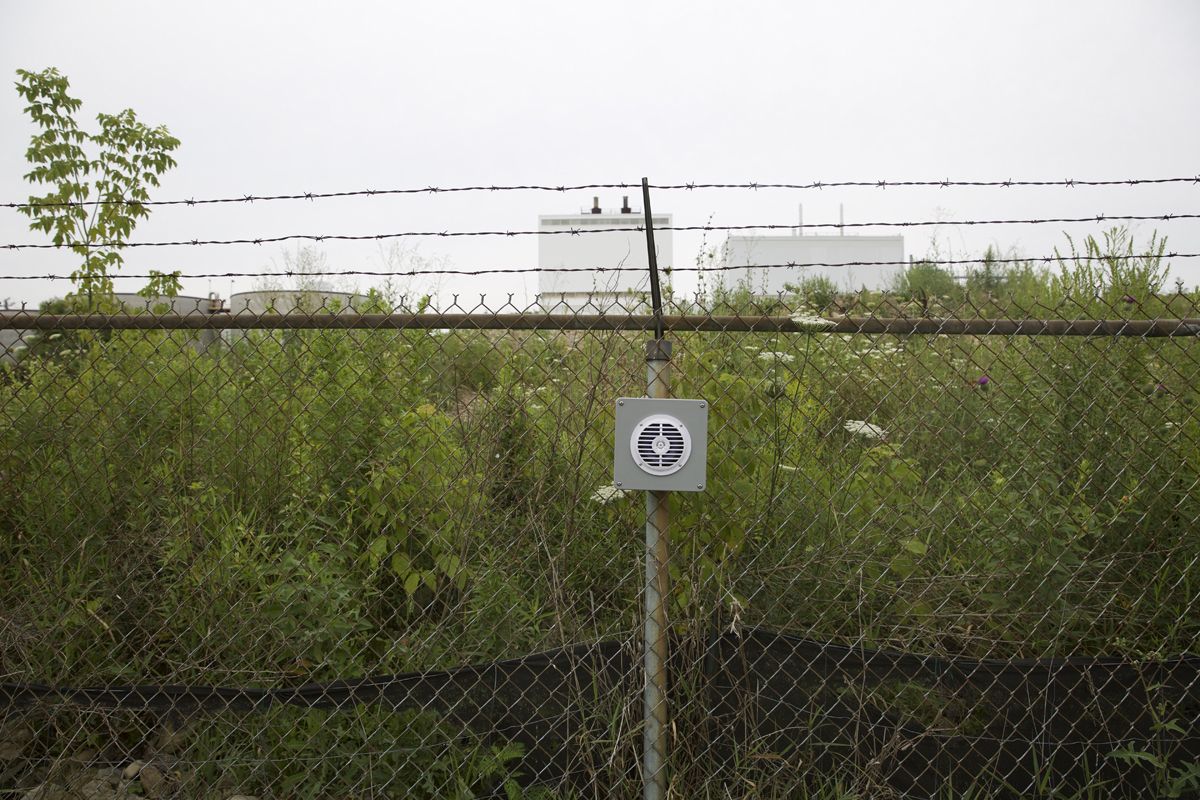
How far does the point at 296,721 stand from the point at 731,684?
53.1 inches

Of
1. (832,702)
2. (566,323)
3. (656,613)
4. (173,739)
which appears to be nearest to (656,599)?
(656,613)

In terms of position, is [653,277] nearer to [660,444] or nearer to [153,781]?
[660,444]

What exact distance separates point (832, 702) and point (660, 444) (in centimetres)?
99

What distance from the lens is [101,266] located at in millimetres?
4148

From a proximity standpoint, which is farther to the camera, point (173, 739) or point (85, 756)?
point (85, 756)

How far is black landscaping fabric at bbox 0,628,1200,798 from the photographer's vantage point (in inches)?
77.5

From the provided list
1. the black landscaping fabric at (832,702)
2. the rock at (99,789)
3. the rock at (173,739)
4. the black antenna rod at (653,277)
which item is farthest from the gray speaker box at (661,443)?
the rock at (99,789)

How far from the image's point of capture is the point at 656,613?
1.87 meters

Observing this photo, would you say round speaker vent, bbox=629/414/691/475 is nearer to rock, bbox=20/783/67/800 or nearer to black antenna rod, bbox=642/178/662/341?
black antenna rod, bbox=642/178/662/341

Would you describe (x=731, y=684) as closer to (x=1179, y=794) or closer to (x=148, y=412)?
(x=1179, y=794)

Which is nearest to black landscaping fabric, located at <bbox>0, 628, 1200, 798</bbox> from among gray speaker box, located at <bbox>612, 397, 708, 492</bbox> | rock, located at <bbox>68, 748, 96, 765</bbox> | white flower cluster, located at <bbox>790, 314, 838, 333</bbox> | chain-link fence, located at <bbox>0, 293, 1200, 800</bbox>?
chain-link fence, located at <bbox>0, 293, 1200, 800</bbox>

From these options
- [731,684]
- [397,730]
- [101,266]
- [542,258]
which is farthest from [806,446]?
[542,258]

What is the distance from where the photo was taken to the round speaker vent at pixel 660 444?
1.80 meters

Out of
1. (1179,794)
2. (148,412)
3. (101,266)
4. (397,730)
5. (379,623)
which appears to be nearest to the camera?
(1179,794)
